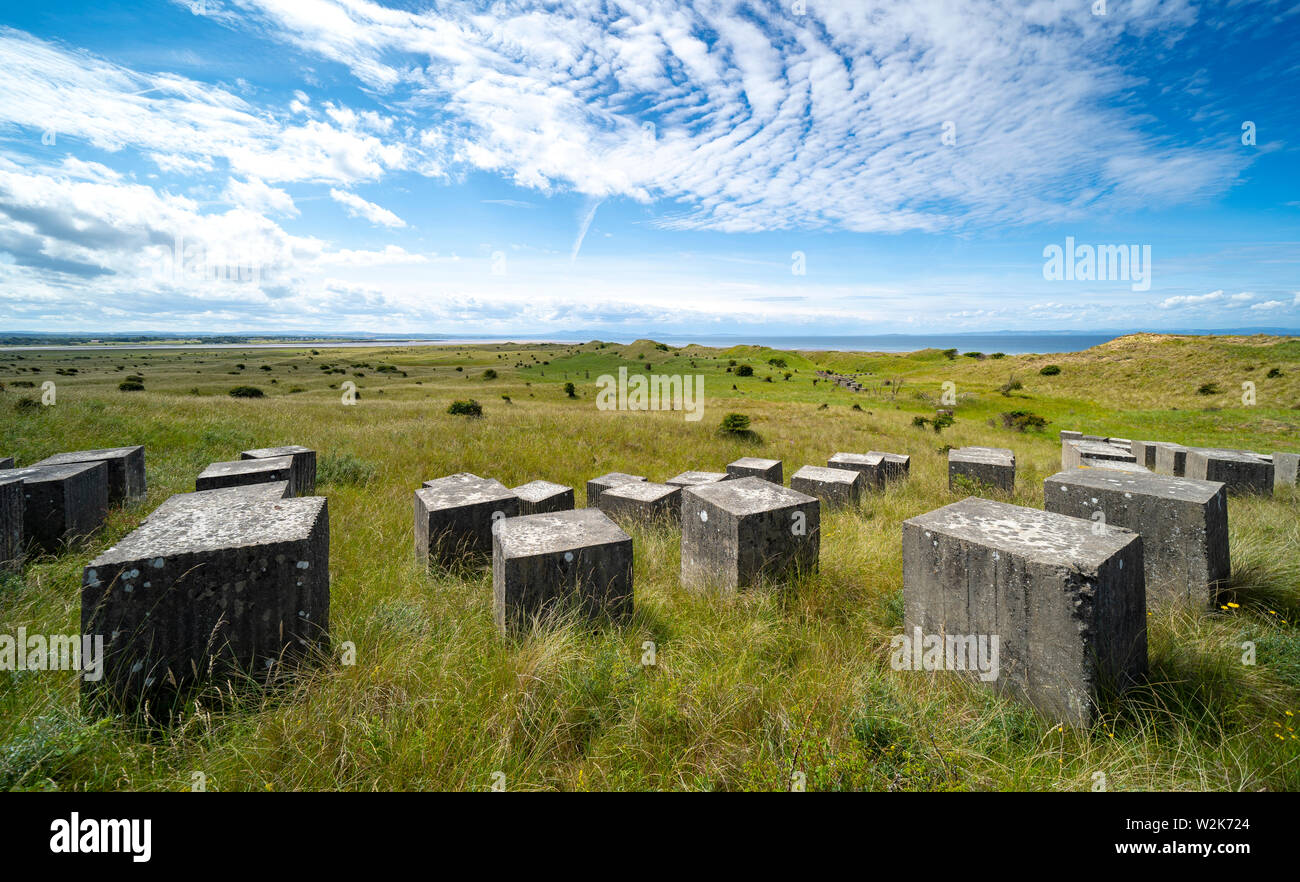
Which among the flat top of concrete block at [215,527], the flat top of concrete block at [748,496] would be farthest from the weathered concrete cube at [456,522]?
the flat top of concrete block at [748,496]

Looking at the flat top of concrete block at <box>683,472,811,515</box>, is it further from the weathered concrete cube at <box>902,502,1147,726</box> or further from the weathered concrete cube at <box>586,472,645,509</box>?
the weathered concrete cube at <box>586,472,645,509</box>

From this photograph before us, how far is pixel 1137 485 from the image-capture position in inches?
178

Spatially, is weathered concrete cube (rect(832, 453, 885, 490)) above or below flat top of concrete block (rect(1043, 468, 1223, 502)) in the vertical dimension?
below

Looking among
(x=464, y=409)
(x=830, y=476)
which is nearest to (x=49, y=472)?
(x=830, y=476)

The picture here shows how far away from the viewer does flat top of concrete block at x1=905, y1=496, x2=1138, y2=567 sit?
2889 mm

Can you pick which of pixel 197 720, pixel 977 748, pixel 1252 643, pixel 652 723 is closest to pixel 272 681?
pixel 197 720

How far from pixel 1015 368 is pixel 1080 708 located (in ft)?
176

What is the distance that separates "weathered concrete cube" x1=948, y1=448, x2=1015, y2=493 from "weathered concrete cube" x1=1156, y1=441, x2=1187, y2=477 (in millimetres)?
2303

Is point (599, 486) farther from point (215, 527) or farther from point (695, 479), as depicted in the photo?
point (215, 527)

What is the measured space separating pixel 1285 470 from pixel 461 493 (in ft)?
45.3

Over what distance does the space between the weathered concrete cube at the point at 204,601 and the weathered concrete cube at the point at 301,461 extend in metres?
4.99

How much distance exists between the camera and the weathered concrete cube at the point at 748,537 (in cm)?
448

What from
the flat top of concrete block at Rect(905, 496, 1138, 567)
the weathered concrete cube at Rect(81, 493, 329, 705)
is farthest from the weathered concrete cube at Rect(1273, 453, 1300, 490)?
the weathered concrete cube at Rect(81, 493, 329, 705)

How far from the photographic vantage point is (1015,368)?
150 feet
